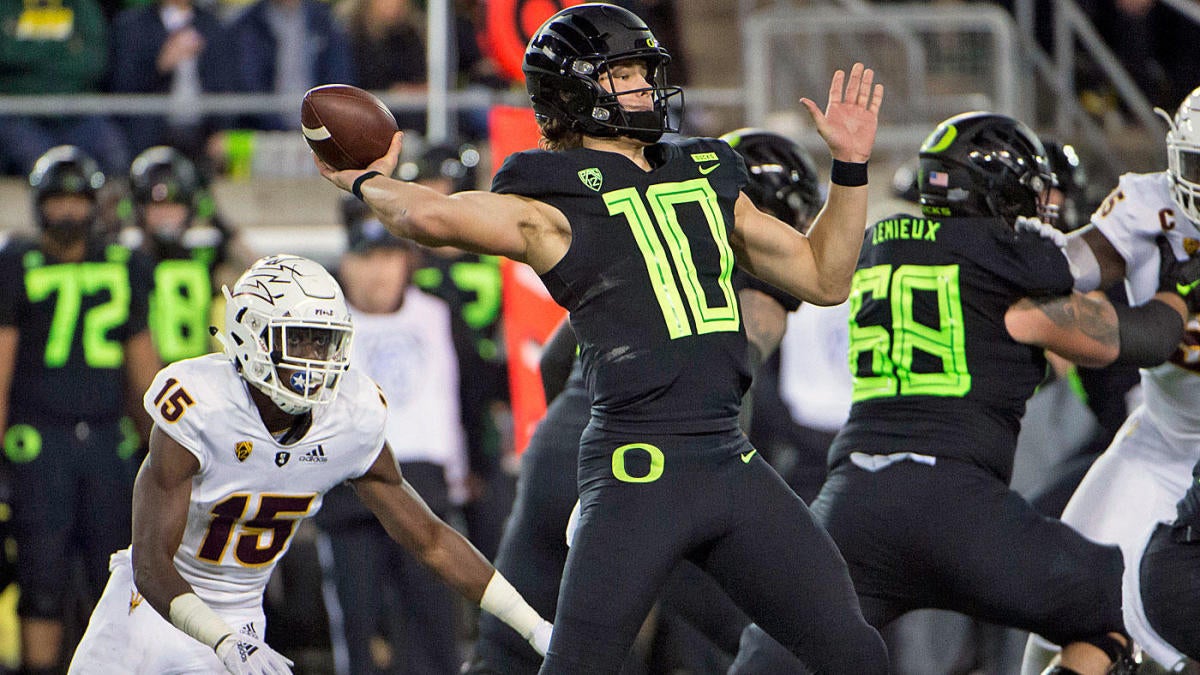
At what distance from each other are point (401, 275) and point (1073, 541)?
11.3ft

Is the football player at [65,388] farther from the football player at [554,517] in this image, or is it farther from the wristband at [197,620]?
the wristband at [197,620]

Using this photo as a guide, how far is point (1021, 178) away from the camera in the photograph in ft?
15.1

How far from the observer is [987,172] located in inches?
181

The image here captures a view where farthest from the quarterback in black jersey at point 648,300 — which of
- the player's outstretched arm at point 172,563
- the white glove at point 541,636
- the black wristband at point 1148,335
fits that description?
the black wristband at point 1148,335

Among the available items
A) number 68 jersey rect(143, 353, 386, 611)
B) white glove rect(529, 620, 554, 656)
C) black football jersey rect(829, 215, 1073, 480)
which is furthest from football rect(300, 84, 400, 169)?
black football jersey rect(829, 215, 1073, 480)

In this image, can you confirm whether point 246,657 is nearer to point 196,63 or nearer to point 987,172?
point 987,172

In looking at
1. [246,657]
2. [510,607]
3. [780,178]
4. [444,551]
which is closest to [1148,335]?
[780,178]

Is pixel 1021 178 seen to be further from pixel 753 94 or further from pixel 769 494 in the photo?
pixel 753 94

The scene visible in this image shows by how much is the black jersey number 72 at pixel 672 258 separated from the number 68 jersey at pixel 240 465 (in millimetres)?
904

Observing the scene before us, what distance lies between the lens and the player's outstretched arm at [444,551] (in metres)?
4.16

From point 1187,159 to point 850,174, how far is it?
1097mm

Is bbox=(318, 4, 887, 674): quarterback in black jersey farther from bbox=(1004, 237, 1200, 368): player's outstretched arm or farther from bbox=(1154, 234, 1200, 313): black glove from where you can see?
bbox=(1154, 234, 1200, 313): black glove

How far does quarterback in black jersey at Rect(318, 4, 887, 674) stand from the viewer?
3.66 meters

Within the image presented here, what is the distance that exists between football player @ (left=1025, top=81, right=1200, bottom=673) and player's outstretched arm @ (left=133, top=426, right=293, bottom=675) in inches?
85.6
